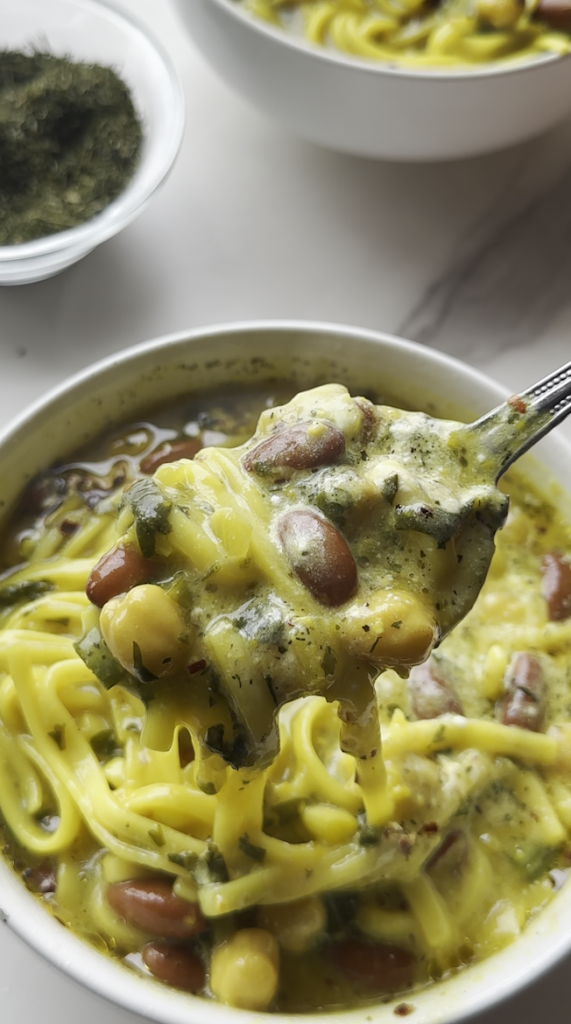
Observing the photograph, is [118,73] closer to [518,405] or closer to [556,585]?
[518,405]

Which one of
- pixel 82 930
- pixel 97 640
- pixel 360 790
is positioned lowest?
pixel 82 930

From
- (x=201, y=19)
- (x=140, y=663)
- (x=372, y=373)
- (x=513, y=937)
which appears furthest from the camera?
(x=201, y=19)

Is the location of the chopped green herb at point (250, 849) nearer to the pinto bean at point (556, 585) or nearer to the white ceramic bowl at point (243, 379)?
the white ceramic bowl at point (243, 379)

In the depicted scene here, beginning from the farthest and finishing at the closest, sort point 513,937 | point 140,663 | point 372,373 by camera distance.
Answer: point 372,373 → point 513,937 → point 140,663

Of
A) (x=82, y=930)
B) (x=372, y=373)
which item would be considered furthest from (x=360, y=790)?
(x=372, y=373)

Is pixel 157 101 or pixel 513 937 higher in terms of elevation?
Result: pixel 157 101

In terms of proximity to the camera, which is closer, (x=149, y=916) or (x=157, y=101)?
(x=149, y=916)

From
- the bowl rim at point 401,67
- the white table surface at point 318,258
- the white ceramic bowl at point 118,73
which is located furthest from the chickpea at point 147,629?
the bowl rim at point 401,67

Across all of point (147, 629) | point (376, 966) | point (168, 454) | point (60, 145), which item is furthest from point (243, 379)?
point (376, 966)

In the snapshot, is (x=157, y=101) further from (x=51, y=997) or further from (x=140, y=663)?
(x=51, y=997)
